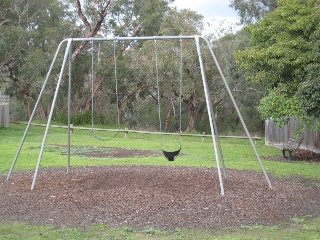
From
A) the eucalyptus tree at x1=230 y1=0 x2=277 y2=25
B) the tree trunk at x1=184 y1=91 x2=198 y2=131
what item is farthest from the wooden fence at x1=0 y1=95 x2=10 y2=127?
the eucalyptus tree at x1=230 y1=0 x2=277 y2=25

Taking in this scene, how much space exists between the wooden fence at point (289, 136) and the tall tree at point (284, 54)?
2420 millimetres

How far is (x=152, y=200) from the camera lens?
7641 millimetres

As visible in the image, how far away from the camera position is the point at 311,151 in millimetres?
18422

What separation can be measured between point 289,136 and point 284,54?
4.78 metres

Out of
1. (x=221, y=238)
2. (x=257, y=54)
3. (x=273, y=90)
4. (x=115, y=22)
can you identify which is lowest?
(x=221, y=238)

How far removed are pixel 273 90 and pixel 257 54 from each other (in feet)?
5.17

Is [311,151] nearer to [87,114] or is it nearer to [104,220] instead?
[104,220]

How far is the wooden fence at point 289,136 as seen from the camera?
1816 centimetres

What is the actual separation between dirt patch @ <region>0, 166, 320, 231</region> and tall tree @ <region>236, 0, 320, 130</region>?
20.0ft

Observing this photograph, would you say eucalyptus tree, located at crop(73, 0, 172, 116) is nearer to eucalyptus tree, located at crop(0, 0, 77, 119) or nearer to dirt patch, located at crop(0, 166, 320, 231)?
eucalyptus tree, located at crop(0, 0, 77, 119)

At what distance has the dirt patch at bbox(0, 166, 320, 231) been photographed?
6713mm

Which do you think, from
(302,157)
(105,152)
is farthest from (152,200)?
(302,157)

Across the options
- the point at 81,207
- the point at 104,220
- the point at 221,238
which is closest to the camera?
the point at 221,238

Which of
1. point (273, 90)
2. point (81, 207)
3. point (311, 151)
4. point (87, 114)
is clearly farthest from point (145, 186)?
point (87, 114)
